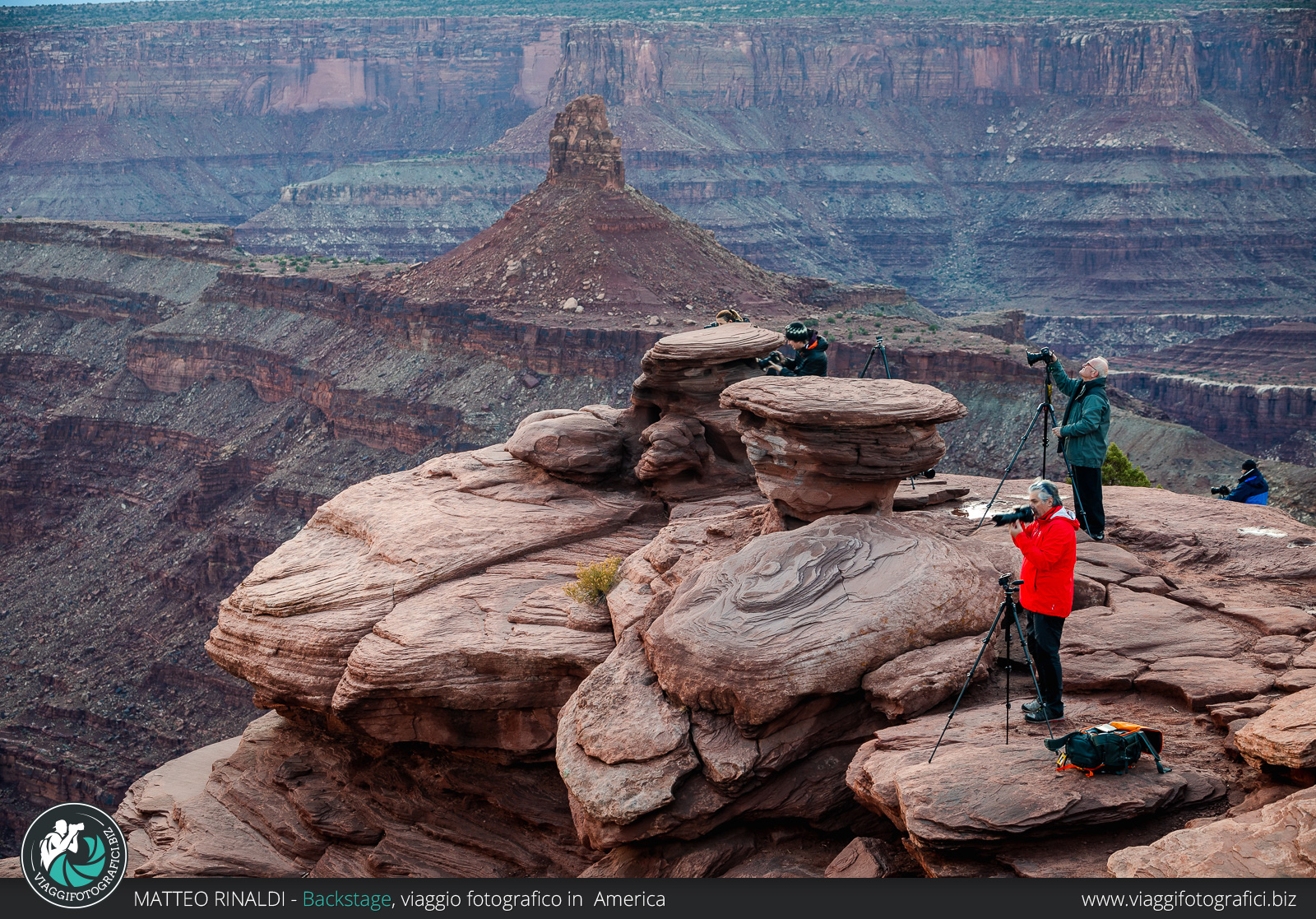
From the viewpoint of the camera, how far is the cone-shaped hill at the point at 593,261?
79.8 meters

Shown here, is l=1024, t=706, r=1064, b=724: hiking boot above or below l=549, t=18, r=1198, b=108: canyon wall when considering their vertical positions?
below

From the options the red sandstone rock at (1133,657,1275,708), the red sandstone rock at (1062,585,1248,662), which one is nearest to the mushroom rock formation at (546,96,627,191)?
the red sandstone rock at (1062,585,1248,662)

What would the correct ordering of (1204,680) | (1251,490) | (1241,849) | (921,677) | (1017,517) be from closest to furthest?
(1241,849) → (1017,517) → (1204,680) → (921,677) → (1251,490)

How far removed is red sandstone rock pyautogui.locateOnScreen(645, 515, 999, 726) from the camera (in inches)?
703

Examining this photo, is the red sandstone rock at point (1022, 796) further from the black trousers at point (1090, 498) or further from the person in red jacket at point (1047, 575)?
the black trousers at point (1090, 498)

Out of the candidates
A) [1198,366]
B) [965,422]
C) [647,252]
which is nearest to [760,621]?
[965,422]

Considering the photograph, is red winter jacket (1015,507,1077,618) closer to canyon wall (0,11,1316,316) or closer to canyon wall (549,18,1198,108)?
canyon wall (0,11,1316,316)

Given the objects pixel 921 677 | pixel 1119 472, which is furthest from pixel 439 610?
pixel 1119 472

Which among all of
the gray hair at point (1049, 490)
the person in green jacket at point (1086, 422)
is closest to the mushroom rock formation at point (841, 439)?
the person in green jacket at point (1086, 422)

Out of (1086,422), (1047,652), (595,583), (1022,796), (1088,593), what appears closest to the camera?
(1022,796)

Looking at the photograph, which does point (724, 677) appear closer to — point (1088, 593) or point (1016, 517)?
point (1016, 517)

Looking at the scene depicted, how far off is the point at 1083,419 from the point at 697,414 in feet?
27.7

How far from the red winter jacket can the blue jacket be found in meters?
11.2

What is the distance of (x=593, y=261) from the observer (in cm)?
8125
